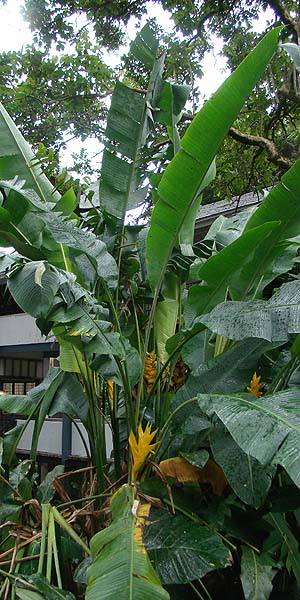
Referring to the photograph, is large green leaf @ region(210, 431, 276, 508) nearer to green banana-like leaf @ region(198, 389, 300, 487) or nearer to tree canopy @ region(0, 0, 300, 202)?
green banana-like leaf @ region(198, 389, 300, 487)

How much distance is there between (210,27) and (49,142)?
385 centimetres

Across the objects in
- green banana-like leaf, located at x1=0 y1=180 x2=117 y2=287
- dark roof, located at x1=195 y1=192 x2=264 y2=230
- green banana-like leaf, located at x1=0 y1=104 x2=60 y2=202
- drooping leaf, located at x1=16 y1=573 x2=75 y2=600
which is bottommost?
drooping leaf, located at x1=16 y1=573 x2=75 y2=600

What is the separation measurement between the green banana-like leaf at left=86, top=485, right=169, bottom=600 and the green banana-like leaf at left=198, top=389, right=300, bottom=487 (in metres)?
0.44

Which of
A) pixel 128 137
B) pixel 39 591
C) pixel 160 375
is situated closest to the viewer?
pixel 39 591

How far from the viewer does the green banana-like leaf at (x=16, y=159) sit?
339 cm

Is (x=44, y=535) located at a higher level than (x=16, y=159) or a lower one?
lower

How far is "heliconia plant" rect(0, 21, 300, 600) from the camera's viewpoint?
1.91 metres

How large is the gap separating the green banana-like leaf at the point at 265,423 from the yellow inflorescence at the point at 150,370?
2.58ft

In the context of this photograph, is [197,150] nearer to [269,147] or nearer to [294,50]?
[294,50]

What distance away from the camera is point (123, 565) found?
163cm

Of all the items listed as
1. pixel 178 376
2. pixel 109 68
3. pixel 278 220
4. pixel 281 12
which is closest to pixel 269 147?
pixel 281 12

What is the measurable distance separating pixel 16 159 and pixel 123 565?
254 cm

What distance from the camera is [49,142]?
11.2 metres

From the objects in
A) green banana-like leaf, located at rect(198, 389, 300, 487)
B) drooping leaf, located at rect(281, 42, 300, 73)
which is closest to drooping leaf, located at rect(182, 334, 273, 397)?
green banana-like leaf, located at rect(198, 389, 300, 487)
